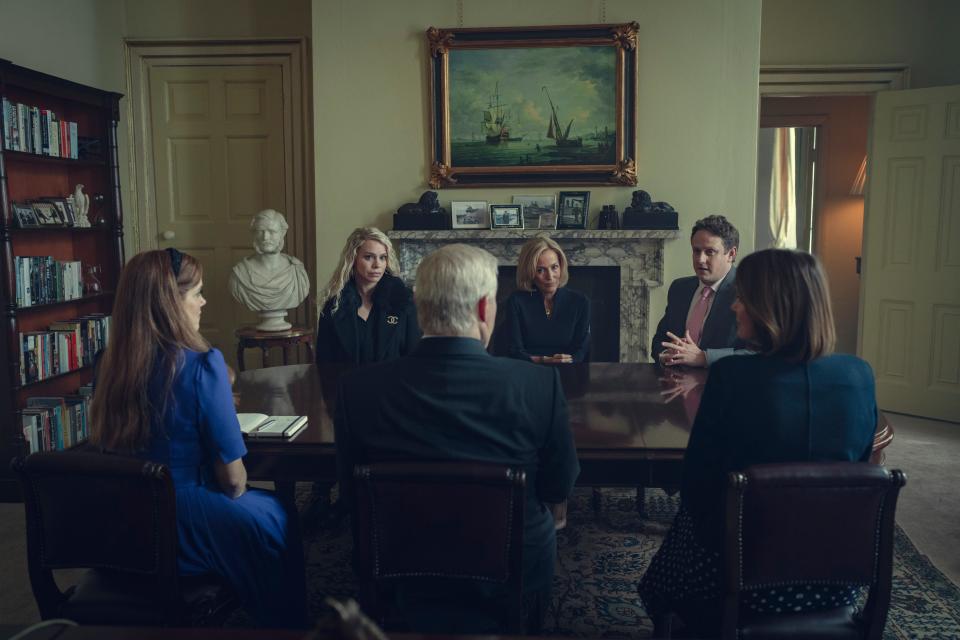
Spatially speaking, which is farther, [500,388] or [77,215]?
[77,215]

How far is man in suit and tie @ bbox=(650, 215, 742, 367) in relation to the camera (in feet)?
10.4

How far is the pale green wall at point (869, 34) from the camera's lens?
5.64m

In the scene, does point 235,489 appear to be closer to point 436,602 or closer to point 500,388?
point 436,602

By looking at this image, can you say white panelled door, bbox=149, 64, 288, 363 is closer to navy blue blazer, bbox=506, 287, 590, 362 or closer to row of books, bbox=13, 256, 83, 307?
row of books, bbox=13, 256, 83, 307

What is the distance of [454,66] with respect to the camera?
209 inches

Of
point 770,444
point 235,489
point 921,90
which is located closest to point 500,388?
point 770,444

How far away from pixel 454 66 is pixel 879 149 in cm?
298

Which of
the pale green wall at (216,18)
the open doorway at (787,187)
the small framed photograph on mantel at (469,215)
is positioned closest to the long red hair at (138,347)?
the small framed photograph on mantel at (469,215)

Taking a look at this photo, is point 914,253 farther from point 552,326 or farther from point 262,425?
point 262,425

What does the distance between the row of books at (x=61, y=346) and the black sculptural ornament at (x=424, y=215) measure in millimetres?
1903

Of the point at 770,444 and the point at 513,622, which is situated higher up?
the point at 770,444

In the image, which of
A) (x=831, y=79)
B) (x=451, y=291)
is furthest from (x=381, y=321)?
(x=831, y=79)

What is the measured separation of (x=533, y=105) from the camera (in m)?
5.32

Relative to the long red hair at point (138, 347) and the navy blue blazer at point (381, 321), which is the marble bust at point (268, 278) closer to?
the navy blue blazer at point (381, 321)
